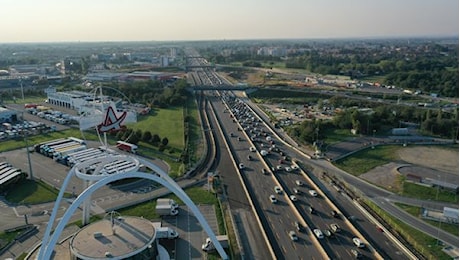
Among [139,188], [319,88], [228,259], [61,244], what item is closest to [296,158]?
Answer: [139,188]

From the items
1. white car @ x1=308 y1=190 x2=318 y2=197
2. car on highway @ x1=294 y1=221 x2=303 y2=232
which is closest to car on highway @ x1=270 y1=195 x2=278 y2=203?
white car @ x1=308 y1=190 x2=318 y2=197

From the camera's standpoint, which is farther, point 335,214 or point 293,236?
point 335,214

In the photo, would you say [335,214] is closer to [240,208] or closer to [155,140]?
[240,208]

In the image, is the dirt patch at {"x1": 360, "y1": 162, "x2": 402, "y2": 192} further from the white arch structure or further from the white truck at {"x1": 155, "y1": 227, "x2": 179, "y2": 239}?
the white truck at {"x1": 155, "y1": 227, "x2": 179, "y2": 239}

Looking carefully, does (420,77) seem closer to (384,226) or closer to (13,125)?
(384,226)

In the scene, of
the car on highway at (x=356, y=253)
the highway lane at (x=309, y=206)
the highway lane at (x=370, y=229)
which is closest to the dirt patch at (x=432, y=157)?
the highway lane at (x=370, y=229)

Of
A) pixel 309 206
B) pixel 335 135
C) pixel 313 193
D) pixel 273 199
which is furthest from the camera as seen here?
pixel 335 135

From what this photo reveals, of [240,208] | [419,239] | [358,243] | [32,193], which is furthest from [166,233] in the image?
[419,239]
